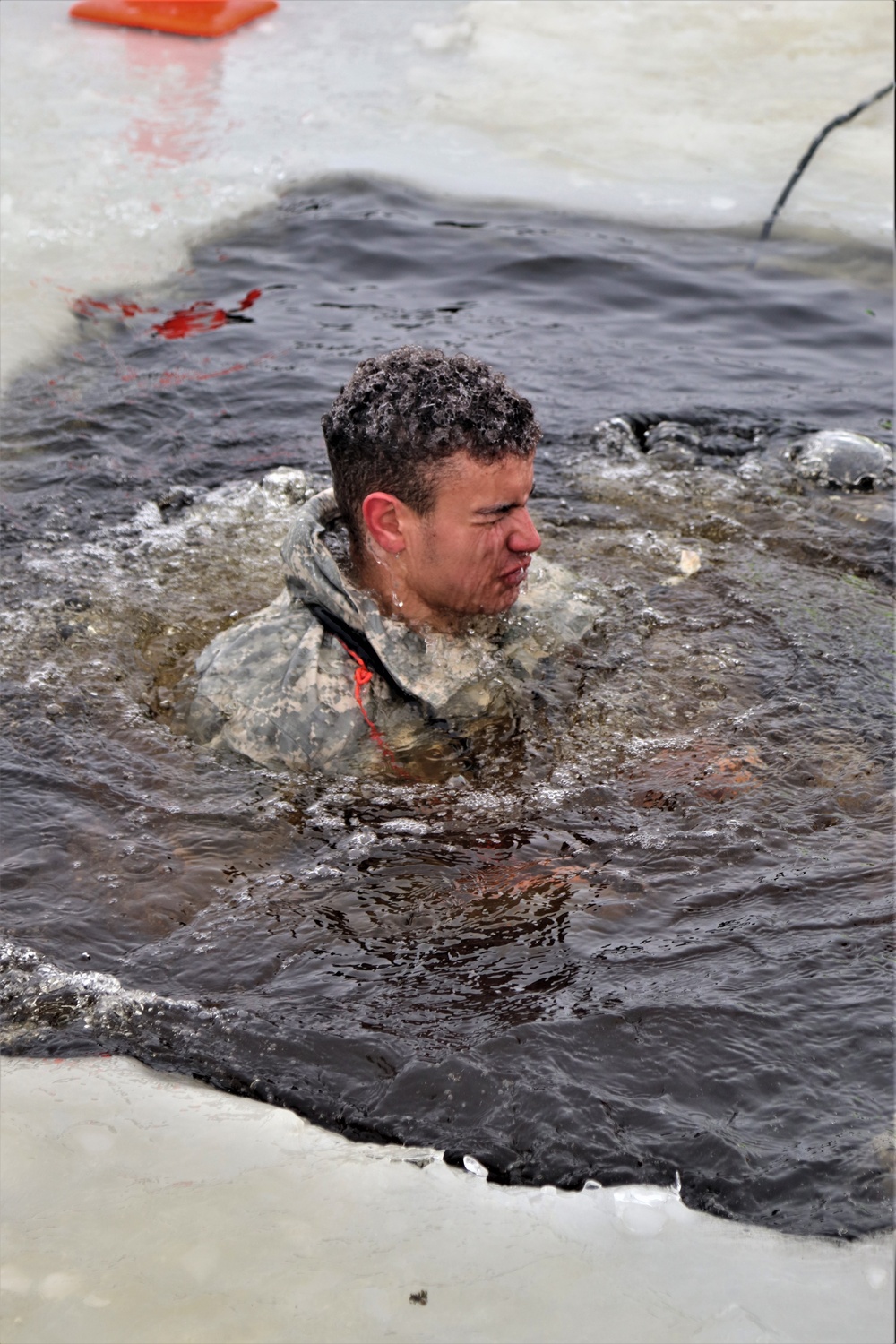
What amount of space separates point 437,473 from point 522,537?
0.30 metres

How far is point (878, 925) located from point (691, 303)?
563cm

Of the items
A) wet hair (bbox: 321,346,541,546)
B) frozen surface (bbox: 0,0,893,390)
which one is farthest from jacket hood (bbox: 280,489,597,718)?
frozen surface (bbox: 0,0,893,390)

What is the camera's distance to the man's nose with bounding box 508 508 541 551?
371 cm

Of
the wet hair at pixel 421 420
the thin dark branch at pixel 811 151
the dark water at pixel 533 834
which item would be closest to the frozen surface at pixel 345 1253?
the dark water at pixel 533 834

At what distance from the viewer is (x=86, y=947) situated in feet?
11.3

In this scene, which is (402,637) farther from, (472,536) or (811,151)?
(811,151)

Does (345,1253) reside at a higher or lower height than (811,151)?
Answer: lower

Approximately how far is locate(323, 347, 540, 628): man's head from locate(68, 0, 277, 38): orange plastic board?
761 cm

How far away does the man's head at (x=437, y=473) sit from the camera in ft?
11.8

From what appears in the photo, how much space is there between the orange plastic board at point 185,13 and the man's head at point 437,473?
7613 millimetres

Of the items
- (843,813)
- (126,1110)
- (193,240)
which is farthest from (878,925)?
(193,240)

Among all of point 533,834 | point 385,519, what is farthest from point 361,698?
point 533,834

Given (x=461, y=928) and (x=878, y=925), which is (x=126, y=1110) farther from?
(x=878, y=925)

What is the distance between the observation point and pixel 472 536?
12.2 feet
